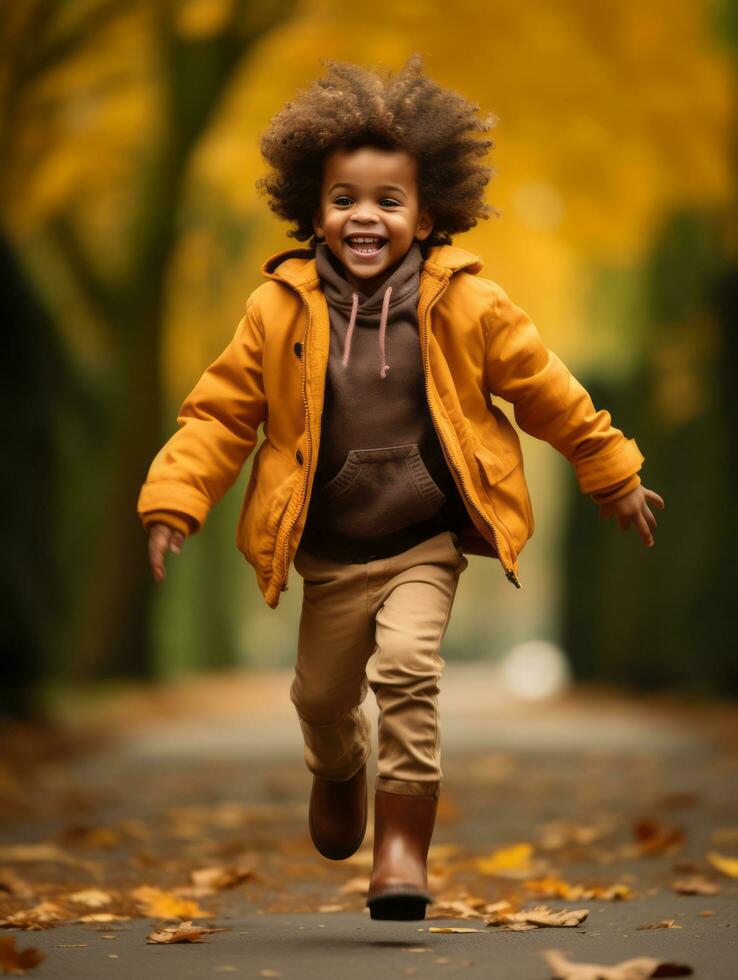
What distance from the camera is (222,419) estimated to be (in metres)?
4.67

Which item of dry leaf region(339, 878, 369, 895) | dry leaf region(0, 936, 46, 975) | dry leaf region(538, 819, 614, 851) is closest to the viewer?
dry leaf region(0, 936, 46, 975)

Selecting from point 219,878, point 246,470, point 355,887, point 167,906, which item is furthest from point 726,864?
point 246,470

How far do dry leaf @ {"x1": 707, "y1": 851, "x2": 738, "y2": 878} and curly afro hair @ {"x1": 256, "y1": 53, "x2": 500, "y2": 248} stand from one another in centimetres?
238

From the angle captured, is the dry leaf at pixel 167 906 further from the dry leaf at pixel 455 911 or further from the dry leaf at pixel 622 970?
the dry leaf at pixel 622 970

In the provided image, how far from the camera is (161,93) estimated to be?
15.0 metres

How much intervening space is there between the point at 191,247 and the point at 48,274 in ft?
14.9

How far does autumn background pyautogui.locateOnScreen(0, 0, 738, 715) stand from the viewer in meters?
12.4

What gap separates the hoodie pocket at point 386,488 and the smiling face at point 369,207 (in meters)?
0.48

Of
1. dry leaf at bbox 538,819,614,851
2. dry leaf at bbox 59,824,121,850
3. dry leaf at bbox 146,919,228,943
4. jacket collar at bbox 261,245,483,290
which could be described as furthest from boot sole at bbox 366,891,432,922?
dry leaf at bbox 59,824,121,850

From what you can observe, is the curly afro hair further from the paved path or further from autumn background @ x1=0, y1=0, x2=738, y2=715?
autumn background @ x1=0, y1=0, x2=738, y2=715

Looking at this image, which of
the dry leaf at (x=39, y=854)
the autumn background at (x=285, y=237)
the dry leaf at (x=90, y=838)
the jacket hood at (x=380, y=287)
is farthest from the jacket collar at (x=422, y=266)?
the autumn background at (x=285, y=237)

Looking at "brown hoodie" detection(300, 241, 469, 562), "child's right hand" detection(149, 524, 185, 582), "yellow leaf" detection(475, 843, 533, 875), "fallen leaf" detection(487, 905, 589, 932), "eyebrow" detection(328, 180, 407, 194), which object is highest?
"eyebrow" detection(328, 180, 407, 194)

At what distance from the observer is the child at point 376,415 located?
448 centimetres

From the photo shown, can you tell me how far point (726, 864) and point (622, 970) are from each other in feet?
7.88
